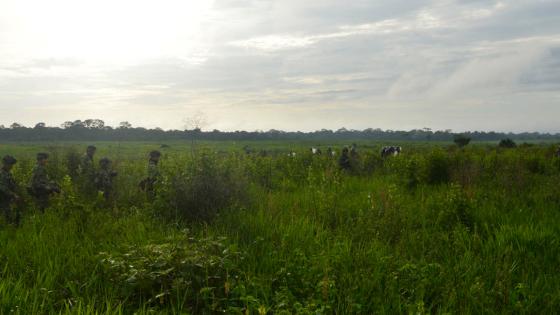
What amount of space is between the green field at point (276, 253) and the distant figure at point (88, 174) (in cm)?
143

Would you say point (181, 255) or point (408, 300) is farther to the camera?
point (181, 255)

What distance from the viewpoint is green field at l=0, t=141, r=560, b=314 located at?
159 inches

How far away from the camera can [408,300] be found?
4105 mm

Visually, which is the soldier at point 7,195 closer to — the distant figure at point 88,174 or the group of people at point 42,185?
the group of people at point 42,185

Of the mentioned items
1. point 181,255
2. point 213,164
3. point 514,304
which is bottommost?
point 514,304

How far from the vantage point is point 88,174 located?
11266 millimetres

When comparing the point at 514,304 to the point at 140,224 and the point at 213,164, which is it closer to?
the point at 140,224

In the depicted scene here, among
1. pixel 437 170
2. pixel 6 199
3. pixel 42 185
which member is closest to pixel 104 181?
pixel 42 185

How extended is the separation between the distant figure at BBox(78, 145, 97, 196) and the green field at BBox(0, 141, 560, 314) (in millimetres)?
1430

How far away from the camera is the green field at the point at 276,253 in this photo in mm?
4031

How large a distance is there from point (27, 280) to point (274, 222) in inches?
131

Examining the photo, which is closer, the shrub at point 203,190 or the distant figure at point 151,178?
the shrub at point 203,190

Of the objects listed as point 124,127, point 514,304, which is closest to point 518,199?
point 514,304

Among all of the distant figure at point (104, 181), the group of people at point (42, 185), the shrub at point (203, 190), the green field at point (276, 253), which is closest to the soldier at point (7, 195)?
the group of people at point (42, 185)
